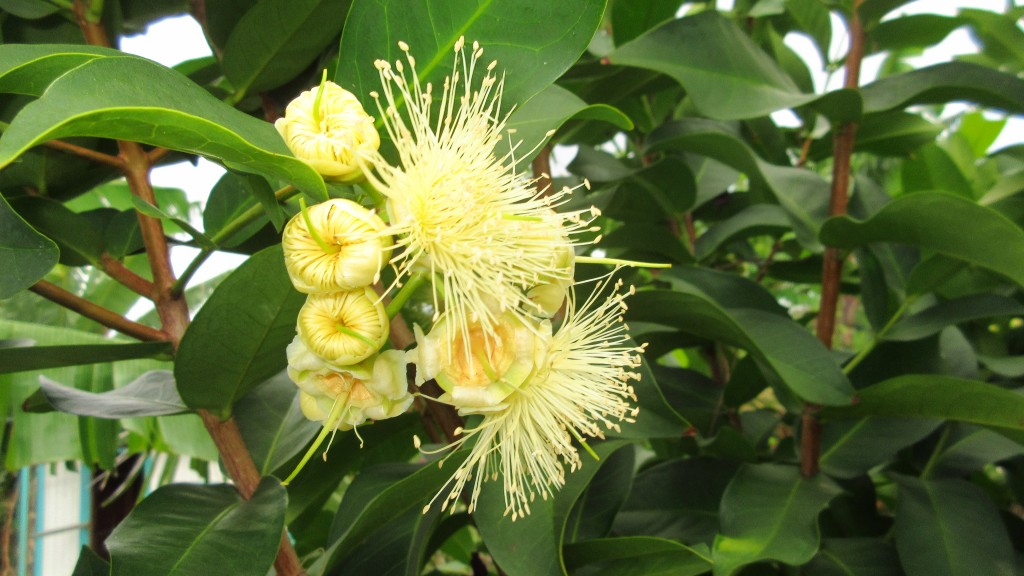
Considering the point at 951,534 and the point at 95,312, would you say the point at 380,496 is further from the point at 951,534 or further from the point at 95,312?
the point at 951,534

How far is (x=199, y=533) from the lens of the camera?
59 centimetres

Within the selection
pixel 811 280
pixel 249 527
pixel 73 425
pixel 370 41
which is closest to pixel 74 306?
pixel 249 527

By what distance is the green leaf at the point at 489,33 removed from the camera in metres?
0.51

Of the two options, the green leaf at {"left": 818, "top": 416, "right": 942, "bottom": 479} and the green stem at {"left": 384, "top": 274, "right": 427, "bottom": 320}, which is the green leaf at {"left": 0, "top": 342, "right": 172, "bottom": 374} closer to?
the green stem at {"left": 384, "top": 274, "right": 427, "bottom": 320}

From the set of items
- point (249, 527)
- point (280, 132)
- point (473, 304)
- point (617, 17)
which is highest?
point (617, 17)

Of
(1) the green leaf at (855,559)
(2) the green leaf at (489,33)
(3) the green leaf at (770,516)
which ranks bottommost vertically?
(1) the green leaf at (855,559)

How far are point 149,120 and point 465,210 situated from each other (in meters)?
0.19

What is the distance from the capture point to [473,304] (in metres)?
0.50

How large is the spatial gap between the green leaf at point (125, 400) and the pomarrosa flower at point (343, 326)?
0.27 m

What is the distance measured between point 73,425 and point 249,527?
2.35 feet

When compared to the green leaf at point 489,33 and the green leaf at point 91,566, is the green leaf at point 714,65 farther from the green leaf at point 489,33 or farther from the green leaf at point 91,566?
the green leaf at point 91,566

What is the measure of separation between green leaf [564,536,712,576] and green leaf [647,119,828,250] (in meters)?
0.42

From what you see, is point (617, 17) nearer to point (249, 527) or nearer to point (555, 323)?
point (555, 323)

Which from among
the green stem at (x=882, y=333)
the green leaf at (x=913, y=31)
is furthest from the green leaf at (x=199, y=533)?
the green leaf at (x=913, y=31)
